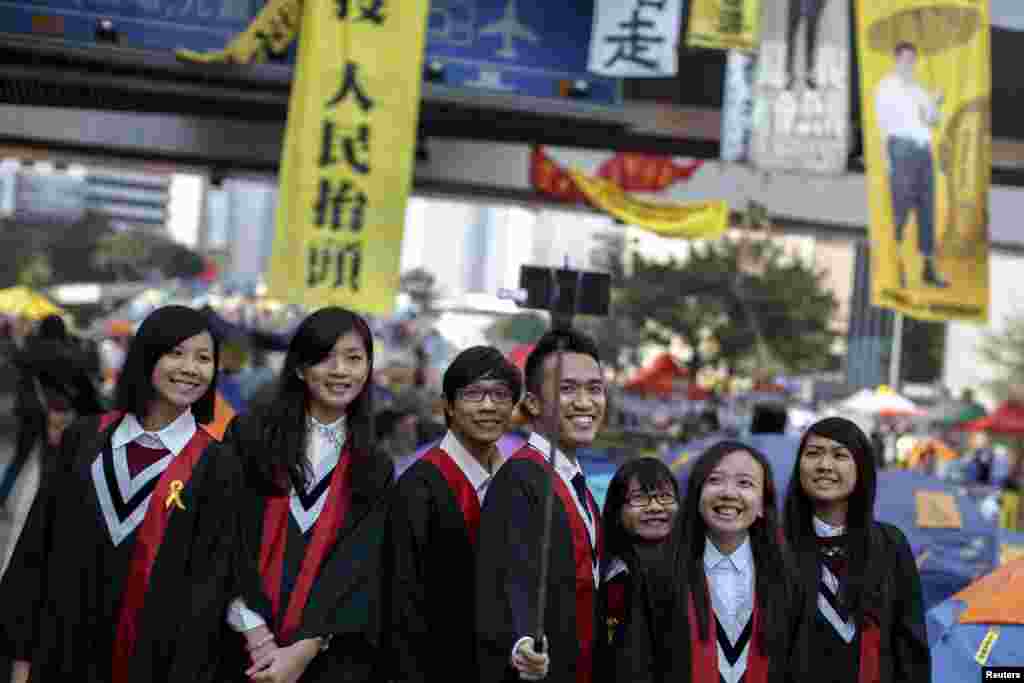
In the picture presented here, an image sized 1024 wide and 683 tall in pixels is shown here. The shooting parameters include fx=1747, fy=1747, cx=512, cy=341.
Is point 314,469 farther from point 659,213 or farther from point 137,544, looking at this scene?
point 659,213

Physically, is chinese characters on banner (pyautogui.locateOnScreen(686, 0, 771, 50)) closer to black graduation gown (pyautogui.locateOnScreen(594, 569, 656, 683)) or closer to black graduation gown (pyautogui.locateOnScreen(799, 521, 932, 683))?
black graduation gown (pyautogui.locateOnScreen(799, 521, 932, 683))

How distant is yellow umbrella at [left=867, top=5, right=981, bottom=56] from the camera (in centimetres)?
1150

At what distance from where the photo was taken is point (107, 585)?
492 cm

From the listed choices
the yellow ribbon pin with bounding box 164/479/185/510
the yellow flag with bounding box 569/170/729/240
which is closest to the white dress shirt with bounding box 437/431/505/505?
the yellow ribbon pin with bounding box 164/479/185/510

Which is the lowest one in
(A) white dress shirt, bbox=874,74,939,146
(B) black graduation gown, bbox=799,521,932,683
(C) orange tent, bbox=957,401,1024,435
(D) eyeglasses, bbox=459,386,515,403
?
(C) orange tent, bbox=957,401,1024,435

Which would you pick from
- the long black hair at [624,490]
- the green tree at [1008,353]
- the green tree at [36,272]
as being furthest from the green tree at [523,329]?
the green tree at [36,272]

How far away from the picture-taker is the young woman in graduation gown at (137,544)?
16.1 ft

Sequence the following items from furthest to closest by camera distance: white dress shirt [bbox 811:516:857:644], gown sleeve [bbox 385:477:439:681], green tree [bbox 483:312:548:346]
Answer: green tree [bbox 483:312:548:346], white dress shirt [bbox 811:516:857:644], gown sleeve [bbox 385:477:439:681]

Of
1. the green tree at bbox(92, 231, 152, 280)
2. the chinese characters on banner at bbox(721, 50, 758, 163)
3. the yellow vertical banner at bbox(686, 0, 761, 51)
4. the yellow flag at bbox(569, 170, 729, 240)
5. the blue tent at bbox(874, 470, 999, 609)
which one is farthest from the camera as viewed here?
the green tree at bbox(92, 231, 152, 280)

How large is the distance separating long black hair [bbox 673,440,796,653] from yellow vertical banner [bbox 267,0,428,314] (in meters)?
5.19

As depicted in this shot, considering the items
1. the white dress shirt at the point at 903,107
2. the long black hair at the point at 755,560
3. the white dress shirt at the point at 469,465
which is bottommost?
the long black hair at the point at 755,560

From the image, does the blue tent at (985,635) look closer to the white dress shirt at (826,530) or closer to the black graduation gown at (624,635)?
the white dress shirt at (826,530)

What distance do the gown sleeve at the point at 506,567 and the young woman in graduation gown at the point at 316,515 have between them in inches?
15.3

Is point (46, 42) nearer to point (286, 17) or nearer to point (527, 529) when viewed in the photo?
point (286, 17)
